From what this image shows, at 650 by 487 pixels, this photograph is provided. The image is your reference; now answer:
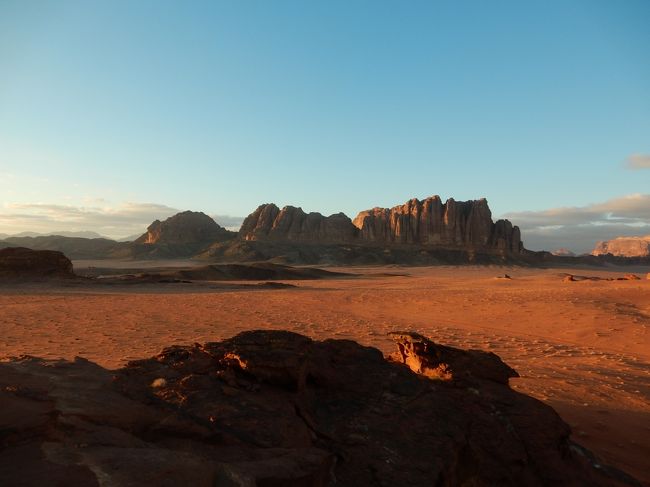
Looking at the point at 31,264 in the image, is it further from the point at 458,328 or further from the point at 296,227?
the point at 296,227

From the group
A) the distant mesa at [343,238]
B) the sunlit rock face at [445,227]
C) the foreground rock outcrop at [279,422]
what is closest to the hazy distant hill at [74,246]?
the distant mesa at [343,238]

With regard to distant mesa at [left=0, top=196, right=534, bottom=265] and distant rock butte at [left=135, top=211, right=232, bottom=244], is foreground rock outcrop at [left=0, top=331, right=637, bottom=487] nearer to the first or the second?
distant mesa at [left=0, top=196, right=534, bottom=265]

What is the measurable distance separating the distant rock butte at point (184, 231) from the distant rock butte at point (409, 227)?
10259mm

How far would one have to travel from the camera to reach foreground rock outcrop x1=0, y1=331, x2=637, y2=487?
2645mm

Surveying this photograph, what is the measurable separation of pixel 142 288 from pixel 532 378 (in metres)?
27.4

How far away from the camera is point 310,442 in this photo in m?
3.48

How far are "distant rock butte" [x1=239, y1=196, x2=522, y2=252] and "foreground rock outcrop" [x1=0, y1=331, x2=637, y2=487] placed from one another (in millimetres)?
95769

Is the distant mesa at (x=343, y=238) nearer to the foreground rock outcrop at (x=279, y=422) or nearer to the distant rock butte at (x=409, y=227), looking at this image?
the distant rock butte at (x=409, y=227)

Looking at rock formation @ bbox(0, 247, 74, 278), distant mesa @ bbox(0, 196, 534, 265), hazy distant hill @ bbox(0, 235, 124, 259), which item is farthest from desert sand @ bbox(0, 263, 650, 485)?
hazy distant hill @ bbox(0, 235, 124, 259)

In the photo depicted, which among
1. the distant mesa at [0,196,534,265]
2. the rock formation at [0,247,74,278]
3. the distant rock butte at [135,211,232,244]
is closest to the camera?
the rock formation at [0,247,74,278]

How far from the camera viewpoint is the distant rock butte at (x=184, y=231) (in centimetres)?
10569

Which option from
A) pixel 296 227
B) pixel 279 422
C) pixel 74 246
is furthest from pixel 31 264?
pixel 74 246

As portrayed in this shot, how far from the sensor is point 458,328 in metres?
15.3

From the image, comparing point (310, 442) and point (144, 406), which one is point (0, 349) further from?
point (310, 442)
